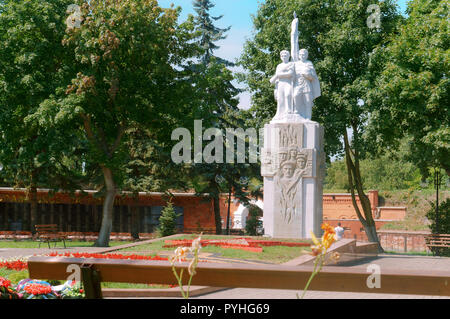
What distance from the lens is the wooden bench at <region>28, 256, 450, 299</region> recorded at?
379 centimetres

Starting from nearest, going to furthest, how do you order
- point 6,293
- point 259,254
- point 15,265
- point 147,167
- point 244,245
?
point 6,293
point 15,265
point 259,254
point 244,245
point 147,167

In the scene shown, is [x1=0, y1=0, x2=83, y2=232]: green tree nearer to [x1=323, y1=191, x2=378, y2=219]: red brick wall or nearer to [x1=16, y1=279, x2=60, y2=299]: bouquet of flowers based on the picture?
[x1=16, y1=279, x2=60, y2=299]: bouquet of flowers

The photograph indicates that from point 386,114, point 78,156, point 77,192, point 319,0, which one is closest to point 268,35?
point 319,0

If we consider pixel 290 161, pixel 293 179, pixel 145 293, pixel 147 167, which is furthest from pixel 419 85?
pixel 145 293

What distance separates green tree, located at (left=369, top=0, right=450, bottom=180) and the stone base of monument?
17.9 ft

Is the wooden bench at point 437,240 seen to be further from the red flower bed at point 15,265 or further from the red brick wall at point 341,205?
the red flower bed at point 15,265

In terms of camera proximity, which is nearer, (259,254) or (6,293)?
(6,293)

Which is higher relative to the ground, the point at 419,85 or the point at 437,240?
the point at 419,85

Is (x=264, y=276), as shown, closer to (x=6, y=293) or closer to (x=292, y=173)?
(x=6, y=293)

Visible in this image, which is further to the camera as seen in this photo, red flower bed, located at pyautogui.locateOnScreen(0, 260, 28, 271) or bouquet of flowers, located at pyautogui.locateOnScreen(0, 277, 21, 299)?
red flower bed, located at pyautogui.locateOnScreen(0, 260, 28, 271)

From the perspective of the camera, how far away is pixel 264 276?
3904 mm

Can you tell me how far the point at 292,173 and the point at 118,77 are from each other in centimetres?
904

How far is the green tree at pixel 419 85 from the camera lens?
21.9m

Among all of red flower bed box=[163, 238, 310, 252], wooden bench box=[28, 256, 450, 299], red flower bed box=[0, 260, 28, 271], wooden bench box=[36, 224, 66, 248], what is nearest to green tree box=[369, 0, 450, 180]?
red flower bed box=[163, 238, 310, 252]
